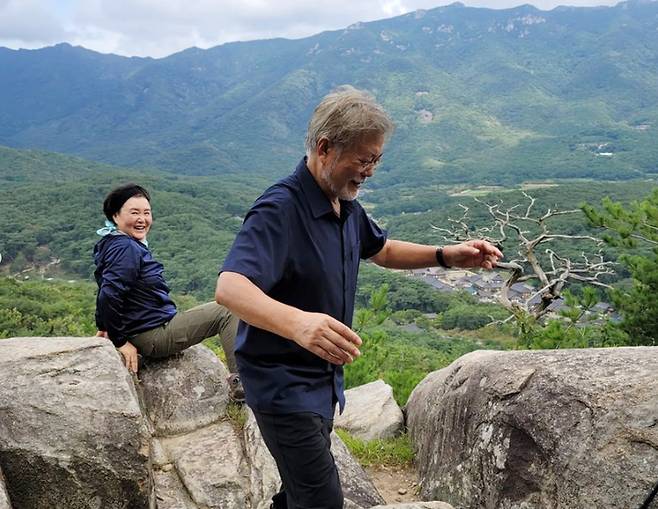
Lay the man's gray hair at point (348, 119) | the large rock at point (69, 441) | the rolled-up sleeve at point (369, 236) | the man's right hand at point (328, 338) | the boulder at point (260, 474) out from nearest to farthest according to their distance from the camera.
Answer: the man's right hand at point (328, 338)
the man's gray hair at point (348, 119)
the rolled-up sleeve at point (369, 236)
the large rock at point (69, 441)
the boulder at point (260, 474)

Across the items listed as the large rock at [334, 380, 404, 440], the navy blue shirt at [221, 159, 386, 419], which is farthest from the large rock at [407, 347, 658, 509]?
the navy blue shirt at [221, 159, 386, 419]

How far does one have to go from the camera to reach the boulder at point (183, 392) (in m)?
4.58

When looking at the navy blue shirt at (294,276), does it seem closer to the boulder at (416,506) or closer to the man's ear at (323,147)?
→ the man's ear at (323,147)

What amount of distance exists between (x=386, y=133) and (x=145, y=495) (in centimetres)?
256

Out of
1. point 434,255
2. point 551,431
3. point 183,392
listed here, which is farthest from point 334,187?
point 183,392

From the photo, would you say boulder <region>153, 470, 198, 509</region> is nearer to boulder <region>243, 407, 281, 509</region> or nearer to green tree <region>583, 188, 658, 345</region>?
boulder <region>243, 407, 281, 509</region>

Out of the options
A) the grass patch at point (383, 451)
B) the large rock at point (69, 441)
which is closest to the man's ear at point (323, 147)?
the large rock at point (69, 441)

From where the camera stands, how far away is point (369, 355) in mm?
8109

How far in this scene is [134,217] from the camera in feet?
14.3

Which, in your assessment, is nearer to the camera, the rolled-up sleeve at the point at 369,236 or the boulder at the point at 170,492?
the rolled-up sleeve at the point at 369,236

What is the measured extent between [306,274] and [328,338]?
42 centimetres

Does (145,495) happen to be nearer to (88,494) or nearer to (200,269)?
(88,494)

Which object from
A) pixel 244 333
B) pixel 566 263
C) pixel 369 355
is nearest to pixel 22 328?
pixel 369 355

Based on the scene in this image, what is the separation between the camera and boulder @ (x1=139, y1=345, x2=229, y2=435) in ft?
15.0
